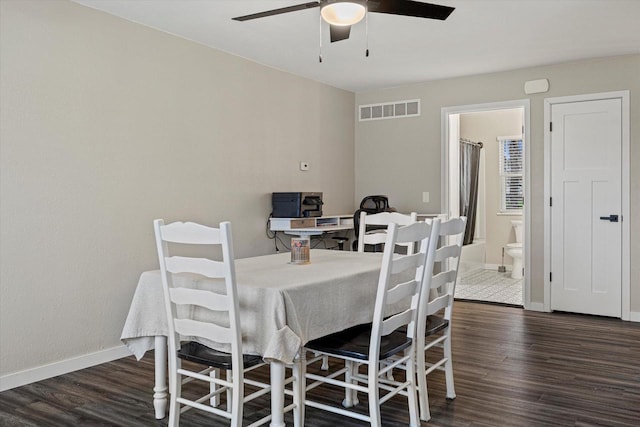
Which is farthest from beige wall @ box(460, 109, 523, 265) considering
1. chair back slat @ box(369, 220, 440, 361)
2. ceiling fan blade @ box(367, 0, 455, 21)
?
chair back slat @ box(369, 220, 440, 361)

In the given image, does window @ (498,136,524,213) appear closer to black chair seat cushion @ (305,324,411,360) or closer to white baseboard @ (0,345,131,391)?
black chair seat cushion @ (305,324,411,360)

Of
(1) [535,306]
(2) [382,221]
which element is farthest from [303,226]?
(1) [535,306]

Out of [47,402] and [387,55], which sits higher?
[387,55]

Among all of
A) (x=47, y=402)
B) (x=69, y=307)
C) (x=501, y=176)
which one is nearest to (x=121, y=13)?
(x=69, y=307)

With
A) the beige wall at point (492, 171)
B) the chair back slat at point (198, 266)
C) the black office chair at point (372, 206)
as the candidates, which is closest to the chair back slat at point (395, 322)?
the chair back slat at point (198, 266)

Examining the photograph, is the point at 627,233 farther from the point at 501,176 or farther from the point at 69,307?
the point at 69,307

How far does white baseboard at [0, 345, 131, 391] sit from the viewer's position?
3.17 m

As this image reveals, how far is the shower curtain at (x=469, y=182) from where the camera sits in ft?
24.3

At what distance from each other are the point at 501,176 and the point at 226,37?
5.21 m

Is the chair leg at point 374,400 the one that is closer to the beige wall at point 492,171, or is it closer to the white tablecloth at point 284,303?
the white tablecloth at point 284,303

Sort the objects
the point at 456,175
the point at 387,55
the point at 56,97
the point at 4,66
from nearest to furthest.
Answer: the point at 4,66, the point at 56,97, the point at 387,55, the point at 456,175

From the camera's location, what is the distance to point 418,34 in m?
4.21

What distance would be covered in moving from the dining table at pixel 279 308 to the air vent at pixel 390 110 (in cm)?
350

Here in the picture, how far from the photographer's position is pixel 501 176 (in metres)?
8.02
